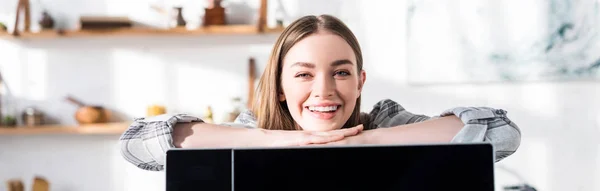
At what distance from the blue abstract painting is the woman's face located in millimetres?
2263

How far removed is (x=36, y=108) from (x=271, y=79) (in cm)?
261

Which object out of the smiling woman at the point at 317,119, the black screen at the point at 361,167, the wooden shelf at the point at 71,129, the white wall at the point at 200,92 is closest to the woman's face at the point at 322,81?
the smiling woman at the point at 317,119

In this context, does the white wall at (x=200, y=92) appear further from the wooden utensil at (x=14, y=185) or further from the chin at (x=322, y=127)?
the chin at (x=322, y=127)

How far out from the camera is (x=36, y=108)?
3527 mm

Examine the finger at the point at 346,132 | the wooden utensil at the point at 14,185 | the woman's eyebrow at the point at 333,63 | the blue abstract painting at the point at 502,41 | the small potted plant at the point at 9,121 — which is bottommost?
the wooden utensil at the point at 14,185

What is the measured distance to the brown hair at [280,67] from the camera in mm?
1176

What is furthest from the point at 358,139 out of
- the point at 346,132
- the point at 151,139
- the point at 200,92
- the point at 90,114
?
the point at 90,114

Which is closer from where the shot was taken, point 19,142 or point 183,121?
point 183,121

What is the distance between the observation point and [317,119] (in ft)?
3.71

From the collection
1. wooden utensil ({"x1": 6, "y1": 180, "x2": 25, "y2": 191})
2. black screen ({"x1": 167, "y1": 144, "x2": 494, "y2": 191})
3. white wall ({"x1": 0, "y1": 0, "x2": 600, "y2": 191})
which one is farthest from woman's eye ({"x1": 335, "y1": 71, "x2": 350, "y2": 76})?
wooden utensil ({"x1": 6, "y1": 180, "x2": 25, "y2": 191})

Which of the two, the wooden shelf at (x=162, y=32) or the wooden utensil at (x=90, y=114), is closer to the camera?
the wooden shelf at (x=162, y=32)

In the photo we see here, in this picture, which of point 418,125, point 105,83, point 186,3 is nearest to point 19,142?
point 105,83

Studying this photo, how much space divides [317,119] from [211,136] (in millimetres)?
165

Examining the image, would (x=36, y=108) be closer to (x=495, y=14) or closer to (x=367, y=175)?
(x=495, y=14)
